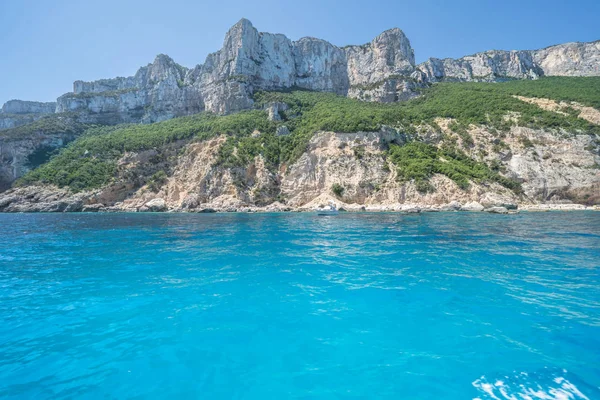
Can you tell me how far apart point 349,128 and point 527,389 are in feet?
200

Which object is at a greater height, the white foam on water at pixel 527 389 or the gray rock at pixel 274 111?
the gray rock at pixel 274 111

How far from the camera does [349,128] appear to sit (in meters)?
62.1

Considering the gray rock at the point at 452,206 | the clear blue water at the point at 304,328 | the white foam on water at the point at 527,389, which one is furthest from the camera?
the gray rock at the point at 452,206

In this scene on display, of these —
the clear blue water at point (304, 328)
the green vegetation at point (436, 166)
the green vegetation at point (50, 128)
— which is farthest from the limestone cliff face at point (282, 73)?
the clear blue water at point (304, 328)

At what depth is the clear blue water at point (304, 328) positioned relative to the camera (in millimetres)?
4387

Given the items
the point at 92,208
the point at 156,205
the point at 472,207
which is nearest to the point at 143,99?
the point at 92,208

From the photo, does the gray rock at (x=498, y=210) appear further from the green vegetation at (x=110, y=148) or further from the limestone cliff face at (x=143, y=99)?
the limestone cliff face at (x=143, y=99)

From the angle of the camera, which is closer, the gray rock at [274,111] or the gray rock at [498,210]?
the gray rock at [498,210]

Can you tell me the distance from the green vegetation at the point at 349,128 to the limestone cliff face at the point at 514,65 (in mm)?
25680

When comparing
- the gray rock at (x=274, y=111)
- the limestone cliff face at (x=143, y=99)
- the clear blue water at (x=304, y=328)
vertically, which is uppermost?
the limestone cliff face at (x=143, y=99)

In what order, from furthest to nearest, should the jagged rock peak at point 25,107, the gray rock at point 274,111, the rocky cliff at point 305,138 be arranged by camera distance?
the jagged rock peak at point 25,107, the gray rock at point 274,111, the rocky cliff at point 305,138

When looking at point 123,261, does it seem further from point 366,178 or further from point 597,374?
point 366,178

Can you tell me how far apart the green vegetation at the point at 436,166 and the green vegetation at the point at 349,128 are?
17 cm

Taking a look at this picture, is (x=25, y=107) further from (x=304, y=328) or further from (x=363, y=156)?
(x=304, y=328)
